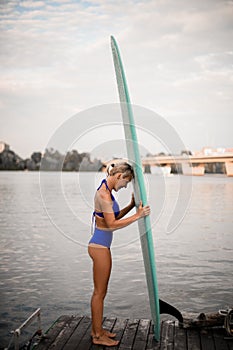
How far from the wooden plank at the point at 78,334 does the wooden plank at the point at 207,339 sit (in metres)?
0.91

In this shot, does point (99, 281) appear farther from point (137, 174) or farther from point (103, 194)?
point (137, 174)

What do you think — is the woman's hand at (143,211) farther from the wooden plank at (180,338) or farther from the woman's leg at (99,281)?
the wooden plank at (180,338)

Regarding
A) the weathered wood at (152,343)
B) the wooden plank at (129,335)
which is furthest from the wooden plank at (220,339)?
the wooden plank at (129,335)

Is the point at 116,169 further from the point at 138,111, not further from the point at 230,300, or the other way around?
the point at 230,300

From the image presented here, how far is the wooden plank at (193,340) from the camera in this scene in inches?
147

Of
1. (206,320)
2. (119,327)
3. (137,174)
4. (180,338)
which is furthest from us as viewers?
(119,327)

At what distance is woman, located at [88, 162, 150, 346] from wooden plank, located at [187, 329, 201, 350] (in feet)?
1.77

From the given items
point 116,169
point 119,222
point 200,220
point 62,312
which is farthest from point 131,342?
point 200,220

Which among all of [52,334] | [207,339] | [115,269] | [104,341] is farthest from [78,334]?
[115,269]

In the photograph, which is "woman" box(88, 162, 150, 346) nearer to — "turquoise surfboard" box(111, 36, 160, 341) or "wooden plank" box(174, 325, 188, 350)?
"turquoise surfboard" box(111, 36, 160, 341)

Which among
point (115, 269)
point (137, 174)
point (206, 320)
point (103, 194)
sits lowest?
point (115, 269)

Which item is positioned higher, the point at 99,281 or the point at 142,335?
the point at 99,281

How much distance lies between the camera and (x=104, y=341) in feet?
12.4

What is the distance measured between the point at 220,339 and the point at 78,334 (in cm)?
109
